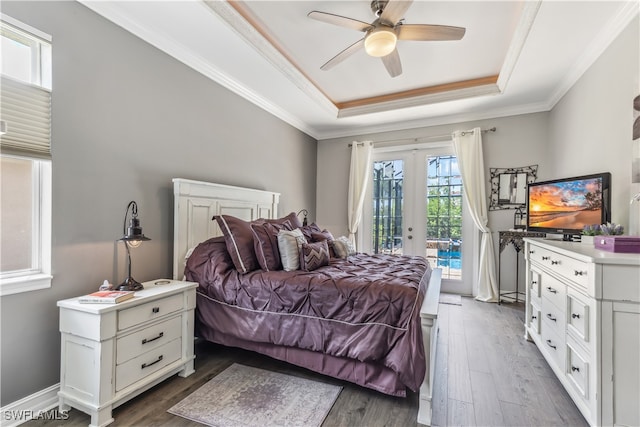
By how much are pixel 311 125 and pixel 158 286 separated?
355 cm

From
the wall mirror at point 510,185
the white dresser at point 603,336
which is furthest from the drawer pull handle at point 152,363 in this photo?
the wall mirror at point 510,185

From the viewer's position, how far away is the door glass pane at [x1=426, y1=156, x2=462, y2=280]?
4.49 meters

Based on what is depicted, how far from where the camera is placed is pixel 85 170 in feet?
6.50

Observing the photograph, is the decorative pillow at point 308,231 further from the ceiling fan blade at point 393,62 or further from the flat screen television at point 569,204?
the flat screen television at point 569,204

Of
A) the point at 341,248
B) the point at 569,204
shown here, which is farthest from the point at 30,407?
the point at 569,204

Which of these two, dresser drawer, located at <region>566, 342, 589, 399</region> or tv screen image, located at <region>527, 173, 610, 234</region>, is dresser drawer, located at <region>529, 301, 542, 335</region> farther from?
tv screen image, located at <region>527, 173, 610, 234</region>

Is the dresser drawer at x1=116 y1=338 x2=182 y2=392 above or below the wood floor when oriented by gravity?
above

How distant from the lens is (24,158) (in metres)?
1.68

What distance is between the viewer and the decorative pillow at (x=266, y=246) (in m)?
2.41

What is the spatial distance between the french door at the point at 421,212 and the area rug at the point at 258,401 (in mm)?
3177

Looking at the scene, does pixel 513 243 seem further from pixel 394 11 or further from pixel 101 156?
pixel 101 156

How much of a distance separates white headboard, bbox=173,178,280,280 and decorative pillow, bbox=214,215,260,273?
0.37 meters

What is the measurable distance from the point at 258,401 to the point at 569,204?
308 centimetres

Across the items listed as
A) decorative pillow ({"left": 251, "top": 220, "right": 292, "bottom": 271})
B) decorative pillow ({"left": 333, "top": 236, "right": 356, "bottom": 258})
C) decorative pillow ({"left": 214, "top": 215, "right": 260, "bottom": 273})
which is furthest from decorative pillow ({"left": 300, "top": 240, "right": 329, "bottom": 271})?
decorative pillow ({"left": 333, "top": 236, "right": 356, "bottom": 258})
